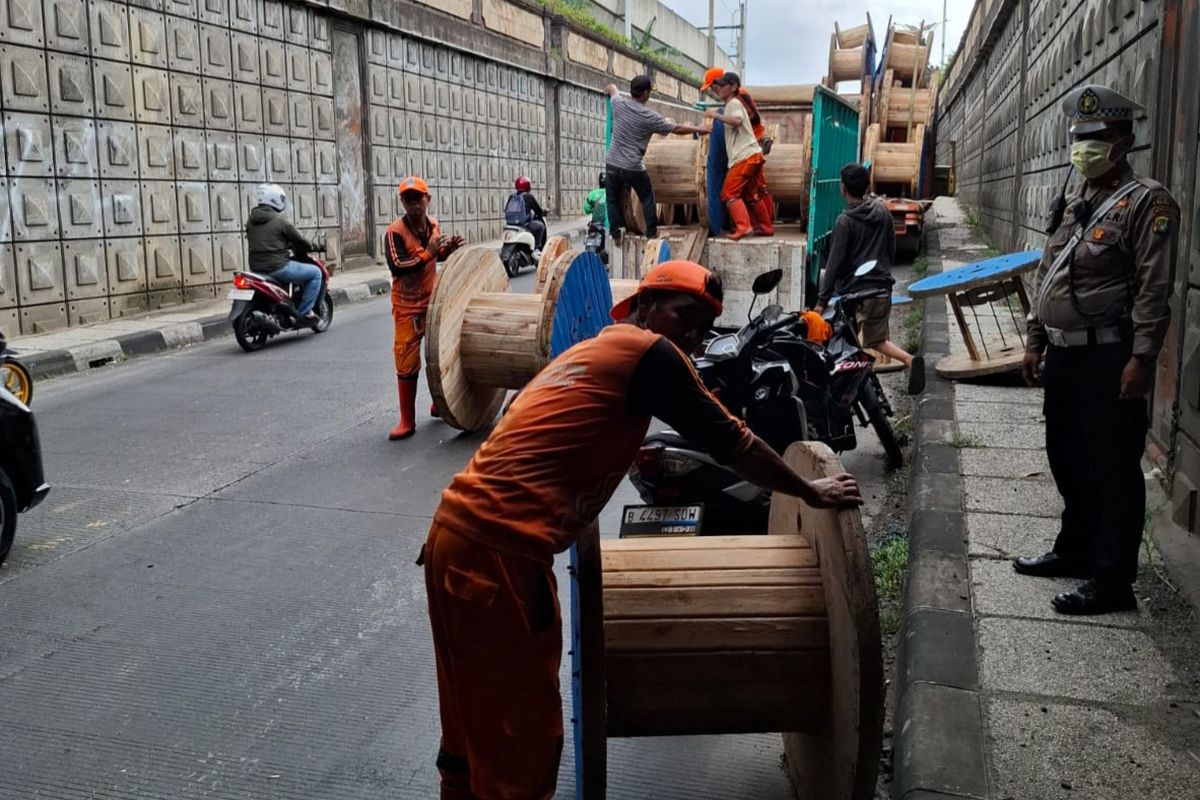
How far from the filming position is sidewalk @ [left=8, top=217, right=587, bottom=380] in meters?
10.5

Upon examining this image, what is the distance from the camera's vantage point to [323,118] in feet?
55.4

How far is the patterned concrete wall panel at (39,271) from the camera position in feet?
37.0

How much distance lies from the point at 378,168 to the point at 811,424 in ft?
46.7

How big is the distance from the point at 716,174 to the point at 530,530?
9088mm

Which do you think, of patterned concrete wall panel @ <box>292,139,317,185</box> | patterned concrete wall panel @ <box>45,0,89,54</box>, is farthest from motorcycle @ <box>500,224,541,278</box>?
patterned concrete wall panel @ <box>45,0,89,54</box>

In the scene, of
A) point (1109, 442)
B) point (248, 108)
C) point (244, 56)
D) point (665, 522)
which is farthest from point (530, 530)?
point (244, 56)

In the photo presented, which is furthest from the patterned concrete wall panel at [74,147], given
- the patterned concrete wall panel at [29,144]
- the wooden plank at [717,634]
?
the wooden plank at [717,634]

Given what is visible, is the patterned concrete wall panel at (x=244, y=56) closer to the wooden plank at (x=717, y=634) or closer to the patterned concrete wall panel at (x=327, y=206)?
the patterned concrete wall panel at (x=327, y=206)

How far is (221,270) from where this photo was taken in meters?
14.6

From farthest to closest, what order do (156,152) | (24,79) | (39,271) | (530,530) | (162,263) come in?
1. (162,263)
2. (156,152)
3. (39,271)
4. (24,79)
5. (530,530)

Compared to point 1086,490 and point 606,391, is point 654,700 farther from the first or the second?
point 1086,490

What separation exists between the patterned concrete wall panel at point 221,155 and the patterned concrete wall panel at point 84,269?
2.24 m

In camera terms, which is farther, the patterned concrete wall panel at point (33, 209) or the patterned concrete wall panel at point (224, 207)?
the patterned concrete wall panel at point (224, 207)

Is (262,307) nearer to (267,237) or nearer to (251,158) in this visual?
(267,237)
